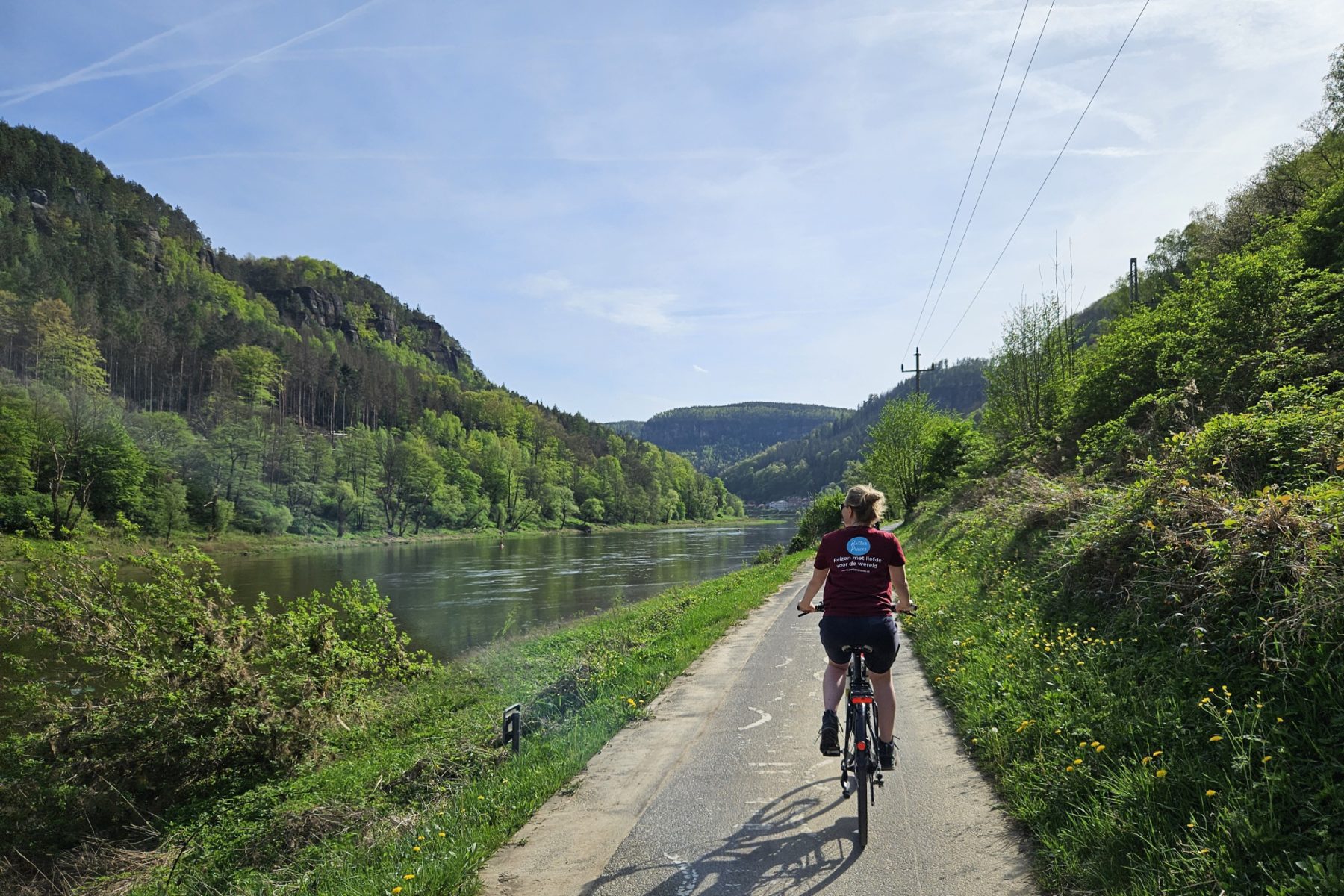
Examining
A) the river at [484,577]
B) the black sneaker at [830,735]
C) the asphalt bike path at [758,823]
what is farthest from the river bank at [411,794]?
the river at [484,577]

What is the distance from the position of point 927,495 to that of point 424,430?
334ft

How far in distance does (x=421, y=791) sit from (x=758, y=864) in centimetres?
441

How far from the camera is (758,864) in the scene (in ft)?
13.5

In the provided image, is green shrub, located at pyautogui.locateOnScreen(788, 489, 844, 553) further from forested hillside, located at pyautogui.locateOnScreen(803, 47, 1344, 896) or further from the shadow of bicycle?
the shadow of bicycle

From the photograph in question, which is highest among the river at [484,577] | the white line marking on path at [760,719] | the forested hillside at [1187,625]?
the forested hillside at [1187,625]

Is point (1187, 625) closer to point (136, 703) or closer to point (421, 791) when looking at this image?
point (421, 791)

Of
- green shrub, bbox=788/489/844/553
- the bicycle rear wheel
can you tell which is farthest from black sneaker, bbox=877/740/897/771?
A: green shrub, bbox=788/489/844/553

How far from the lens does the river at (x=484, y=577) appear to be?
24.0 m

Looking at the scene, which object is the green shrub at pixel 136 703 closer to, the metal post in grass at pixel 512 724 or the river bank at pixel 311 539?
the metal post in grass at pixel 512 724

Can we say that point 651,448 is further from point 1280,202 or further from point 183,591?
point 183,591

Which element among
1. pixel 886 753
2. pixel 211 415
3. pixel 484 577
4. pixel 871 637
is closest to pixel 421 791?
pixel 886 753

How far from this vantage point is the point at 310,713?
34.2 feet

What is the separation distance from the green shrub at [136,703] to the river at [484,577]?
8672 mm

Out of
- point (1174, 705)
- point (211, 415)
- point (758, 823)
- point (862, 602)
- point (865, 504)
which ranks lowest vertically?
point (758, 823)
